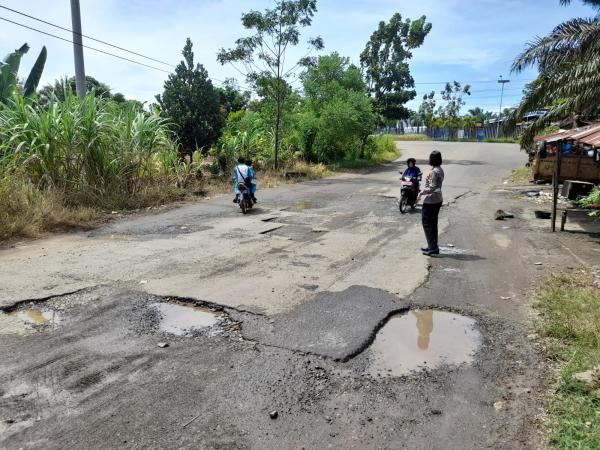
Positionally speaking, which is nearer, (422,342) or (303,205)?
(422,342)

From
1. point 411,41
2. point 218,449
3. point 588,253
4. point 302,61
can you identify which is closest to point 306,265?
point 218,449

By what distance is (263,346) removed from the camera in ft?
13.2

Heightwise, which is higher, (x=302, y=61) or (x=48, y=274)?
(x=302, y=61)

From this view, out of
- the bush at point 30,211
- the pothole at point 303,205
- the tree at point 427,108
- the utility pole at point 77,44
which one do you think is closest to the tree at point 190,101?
the utility pole at point 77,44

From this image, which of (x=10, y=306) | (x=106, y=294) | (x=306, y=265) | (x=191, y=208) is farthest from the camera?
(x=191, y=208)

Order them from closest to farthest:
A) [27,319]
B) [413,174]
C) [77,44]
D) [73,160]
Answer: [27,319] < [73,160] < [413,174] < [77,44]

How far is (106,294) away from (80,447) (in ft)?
8.95

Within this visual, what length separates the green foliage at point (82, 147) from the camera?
384 inches

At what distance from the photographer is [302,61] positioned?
1964cm

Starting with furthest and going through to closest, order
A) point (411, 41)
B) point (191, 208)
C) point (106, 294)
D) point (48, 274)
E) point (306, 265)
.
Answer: point (411, 41), point (191, 208), point (306, 265), point (48, 274), point (106, 294)

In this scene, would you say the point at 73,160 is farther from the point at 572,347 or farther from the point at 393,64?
the point at 393,64

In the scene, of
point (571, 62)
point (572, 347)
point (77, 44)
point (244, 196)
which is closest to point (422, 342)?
point (572, 347)

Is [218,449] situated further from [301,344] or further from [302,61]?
[302,61]

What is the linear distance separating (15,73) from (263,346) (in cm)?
1365
